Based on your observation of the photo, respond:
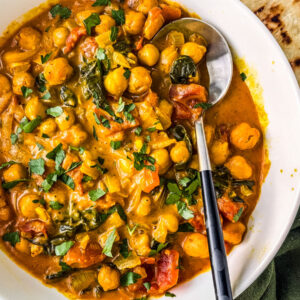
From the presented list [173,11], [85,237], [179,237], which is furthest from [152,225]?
[173,11]

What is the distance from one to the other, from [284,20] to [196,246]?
2.58 meters

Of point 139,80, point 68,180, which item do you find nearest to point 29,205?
point 68,180

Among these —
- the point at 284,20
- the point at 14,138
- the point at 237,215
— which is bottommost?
the point at 14,138

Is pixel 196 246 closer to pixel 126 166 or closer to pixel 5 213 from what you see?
pixel 126 166

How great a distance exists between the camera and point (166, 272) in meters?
4.53

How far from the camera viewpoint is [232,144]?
4.74 metres

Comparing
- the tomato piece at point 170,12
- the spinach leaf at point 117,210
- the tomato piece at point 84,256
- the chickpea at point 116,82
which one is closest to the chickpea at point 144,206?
the spinach leaf at point 117,210

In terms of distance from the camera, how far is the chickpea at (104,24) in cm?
464

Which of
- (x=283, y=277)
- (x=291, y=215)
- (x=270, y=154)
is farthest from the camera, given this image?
(x=283, y=277)

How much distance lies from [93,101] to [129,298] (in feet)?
6.89

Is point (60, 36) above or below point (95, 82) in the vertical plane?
above

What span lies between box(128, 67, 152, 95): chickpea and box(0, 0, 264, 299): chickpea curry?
12 millimetres

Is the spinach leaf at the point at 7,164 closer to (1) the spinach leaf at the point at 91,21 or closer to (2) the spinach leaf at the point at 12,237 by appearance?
(2) the spinach leaf at the point at 12,237

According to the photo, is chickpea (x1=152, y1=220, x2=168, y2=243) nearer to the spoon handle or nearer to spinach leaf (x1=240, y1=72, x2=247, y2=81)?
the spoon handle
